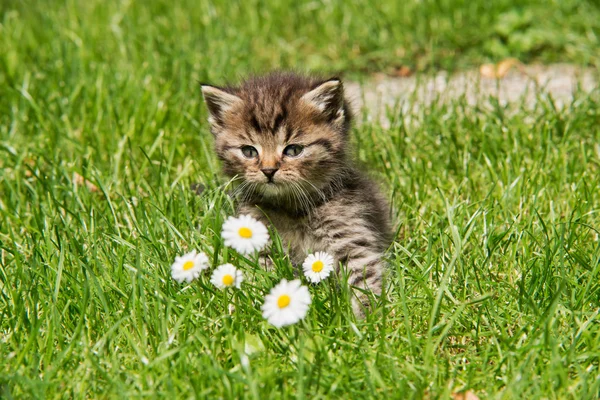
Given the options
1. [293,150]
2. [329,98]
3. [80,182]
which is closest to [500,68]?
[329,98]

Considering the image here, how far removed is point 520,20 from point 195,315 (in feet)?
17.1

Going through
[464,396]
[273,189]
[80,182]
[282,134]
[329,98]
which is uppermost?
[329,98]

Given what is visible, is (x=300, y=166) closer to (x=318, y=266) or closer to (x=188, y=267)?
(x=318, y=266)

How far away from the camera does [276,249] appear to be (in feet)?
12.6

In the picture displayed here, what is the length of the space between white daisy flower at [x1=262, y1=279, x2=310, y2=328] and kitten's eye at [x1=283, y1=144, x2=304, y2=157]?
1.18m

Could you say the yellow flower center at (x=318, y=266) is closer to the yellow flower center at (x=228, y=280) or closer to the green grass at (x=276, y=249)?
the green grass at (x=276, y=249)

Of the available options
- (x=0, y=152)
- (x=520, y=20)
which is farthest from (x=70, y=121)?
(x=520, y=20)

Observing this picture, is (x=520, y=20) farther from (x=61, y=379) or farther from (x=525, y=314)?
(x=61, y=379)

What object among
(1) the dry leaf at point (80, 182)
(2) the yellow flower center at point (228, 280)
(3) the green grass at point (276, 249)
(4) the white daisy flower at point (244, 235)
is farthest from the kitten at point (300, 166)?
(1) the dry leaf at point (80, 182)

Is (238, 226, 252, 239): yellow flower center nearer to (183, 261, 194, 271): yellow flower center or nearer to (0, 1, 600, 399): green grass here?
(183, 261, 194, 271): yellow flower center

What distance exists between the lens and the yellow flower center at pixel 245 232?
302 centimetres

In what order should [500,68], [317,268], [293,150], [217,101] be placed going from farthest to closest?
[500,68] < [217,101] < [293,150] < [317,268]

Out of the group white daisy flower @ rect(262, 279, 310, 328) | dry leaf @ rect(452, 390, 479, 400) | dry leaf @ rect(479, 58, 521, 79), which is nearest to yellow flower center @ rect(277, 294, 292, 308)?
white daisy flower @ rect(262, 279, 310, 328)

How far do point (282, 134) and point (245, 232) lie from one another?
1.01 m
